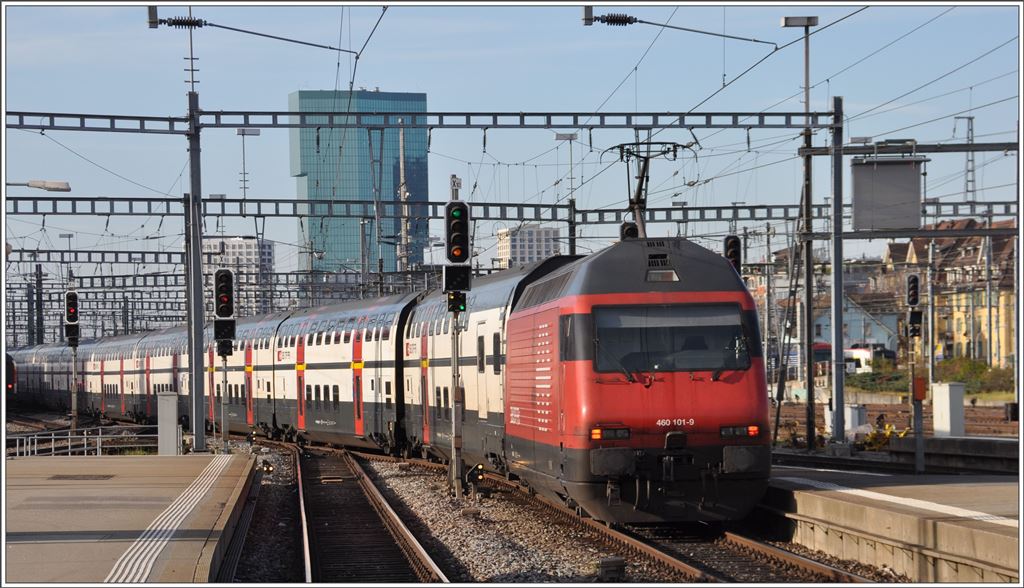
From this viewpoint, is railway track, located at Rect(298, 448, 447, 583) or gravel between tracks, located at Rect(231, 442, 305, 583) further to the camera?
gravel between tracks, located at Rect(231, 442, 305, 583)

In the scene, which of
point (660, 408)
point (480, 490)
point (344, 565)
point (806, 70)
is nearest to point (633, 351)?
point (660, 408)

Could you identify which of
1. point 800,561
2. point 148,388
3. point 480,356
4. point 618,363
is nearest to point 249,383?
point 148,388

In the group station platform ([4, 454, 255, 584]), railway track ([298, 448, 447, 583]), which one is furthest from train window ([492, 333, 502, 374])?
station platform ([4, 454, 255, 584])

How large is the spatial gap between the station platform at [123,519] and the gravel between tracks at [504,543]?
2580 millimetres

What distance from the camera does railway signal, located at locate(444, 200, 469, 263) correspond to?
65.0ft

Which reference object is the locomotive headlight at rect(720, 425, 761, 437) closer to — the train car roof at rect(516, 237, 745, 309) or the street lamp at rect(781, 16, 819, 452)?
the train car roof at rect(516, 237, 745, 309)

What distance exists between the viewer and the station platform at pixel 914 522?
38.4ft

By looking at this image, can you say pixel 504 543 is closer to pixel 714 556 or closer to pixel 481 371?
pixel 714 556

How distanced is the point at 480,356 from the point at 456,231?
2.58 metres

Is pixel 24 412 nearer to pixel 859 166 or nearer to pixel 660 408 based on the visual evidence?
pixel 859 166

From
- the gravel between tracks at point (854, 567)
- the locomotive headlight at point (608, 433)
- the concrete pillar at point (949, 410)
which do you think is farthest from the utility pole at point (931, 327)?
the locomotive headlight at point (608, 433)

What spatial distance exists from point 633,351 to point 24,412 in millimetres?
75967

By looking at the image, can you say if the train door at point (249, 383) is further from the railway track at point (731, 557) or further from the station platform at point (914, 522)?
the railway track at point (731, 557)

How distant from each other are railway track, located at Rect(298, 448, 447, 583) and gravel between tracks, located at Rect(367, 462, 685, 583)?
0.29 m
